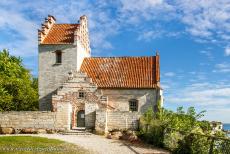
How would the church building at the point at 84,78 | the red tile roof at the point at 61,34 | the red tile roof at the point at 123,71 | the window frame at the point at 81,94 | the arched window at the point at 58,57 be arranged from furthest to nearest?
Answer: 1. the arched window at the point at 58,57
2. the red tile roof at the point at 61,34
3. the red tile roof at the point at 123,71
4. the window frame at the point at 81,94
5. the church building at the point at 84,78

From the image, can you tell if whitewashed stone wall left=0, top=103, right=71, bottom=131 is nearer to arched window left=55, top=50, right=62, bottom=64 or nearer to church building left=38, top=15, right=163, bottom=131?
church building left=38, top=15, right=163, bottom=131

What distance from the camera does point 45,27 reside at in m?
39.4

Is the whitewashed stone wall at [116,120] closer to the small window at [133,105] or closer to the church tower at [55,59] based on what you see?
the small window at [133,105]

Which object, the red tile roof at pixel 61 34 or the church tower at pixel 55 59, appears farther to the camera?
the red tile roof at pixel 61 34

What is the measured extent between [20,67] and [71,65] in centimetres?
1536

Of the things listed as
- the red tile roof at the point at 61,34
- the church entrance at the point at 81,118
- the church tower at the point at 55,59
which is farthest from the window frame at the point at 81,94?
the red tile roof at the point at 61,34

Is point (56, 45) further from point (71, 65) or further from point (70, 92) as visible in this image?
point (70, 92)

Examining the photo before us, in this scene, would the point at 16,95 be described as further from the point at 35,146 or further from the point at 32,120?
the point at 35,146

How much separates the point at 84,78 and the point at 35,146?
1387 centimetres

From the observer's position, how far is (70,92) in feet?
115

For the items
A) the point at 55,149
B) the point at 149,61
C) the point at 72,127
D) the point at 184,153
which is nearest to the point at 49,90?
the point at 72,127

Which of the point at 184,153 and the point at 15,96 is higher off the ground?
the point at 15,96

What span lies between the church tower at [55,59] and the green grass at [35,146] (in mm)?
13252

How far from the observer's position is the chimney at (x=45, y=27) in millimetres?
38572
